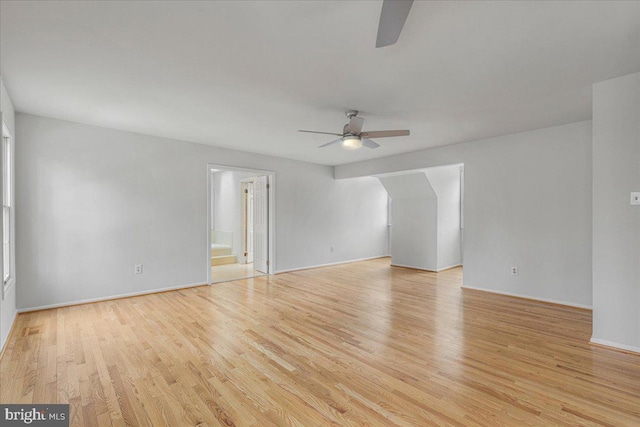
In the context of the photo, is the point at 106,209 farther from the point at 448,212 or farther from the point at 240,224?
the point at 448,212

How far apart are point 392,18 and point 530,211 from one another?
160 inches

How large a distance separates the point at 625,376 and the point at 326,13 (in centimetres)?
338

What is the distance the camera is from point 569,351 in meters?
2.69

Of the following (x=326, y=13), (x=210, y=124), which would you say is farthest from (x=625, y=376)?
(x=210, y=124)

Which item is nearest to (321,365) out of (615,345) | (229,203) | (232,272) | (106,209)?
(615,345)

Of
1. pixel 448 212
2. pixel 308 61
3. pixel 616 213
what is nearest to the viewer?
pixel 308 61

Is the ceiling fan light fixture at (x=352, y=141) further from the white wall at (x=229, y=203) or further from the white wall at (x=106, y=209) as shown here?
the white wall at (x=229, y=203)

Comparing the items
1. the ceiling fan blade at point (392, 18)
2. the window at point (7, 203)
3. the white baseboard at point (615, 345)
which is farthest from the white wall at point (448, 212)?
the window at point (7, 203)

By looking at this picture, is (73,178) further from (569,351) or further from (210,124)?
(569,351)

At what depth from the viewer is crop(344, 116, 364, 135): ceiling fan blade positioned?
3334 mm

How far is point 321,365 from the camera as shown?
2463mm

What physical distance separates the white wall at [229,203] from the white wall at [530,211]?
198 inches

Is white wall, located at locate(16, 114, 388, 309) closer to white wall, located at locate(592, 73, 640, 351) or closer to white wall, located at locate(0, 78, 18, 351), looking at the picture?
white wall, located at locate(0, 78, 18, 351)

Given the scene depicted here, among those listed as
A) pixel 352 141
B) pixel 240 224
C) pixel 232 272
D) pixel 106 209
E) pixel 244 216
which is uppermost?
pixel 352 141
